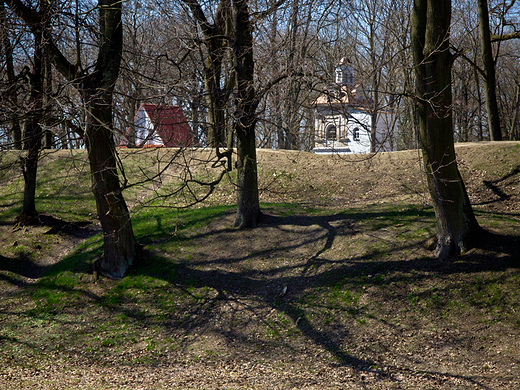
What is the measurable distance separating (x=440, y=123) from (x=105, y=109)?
22.5 feet

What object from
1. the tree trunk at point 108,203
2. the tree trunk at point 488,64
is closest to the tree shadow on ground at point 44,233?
the tree trunk at point 108,203

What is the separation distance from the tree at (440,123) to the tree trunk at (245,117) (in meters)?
3.51

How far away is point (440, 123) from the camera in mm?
7336

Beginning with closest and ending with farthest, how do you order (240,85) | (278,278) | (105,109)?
(105,109)
(278,278)
(240,85)

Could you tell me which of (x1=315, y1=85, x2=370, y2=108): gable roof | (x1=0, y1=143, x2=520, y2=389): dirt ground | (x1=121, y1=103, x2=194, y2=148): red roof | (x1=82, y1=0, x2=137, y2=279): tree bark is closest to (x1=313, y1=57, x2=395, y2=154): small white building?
(x1=315, y1=85, x2=370, y2=108): gable roof

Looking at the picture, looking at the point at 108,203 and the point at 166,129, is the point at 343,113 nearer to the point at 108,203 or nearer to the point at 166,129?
the point at 166,129

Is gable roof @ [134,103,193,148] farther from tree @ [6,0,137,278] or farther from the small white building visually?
the small white building

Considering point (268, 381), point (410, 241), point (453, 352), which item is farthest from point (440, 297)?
point (268, 381)

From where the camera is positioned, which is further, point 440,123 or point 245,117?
point 245,117

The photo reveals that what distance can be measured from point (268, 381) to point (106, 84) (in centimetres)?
670

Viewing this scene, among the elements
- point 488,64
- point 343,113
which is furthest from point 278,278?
point 488,64

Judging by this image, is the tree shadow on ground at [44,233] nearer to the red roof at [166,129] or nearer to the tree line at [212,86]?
the tree line at [212,86]

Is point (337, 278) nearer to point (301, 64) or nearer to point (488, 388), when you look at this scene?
point (488, 388)

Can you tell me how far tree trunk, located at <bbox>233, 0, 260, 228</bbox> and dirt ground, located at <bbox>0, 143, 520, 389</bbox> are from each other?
0.59m
